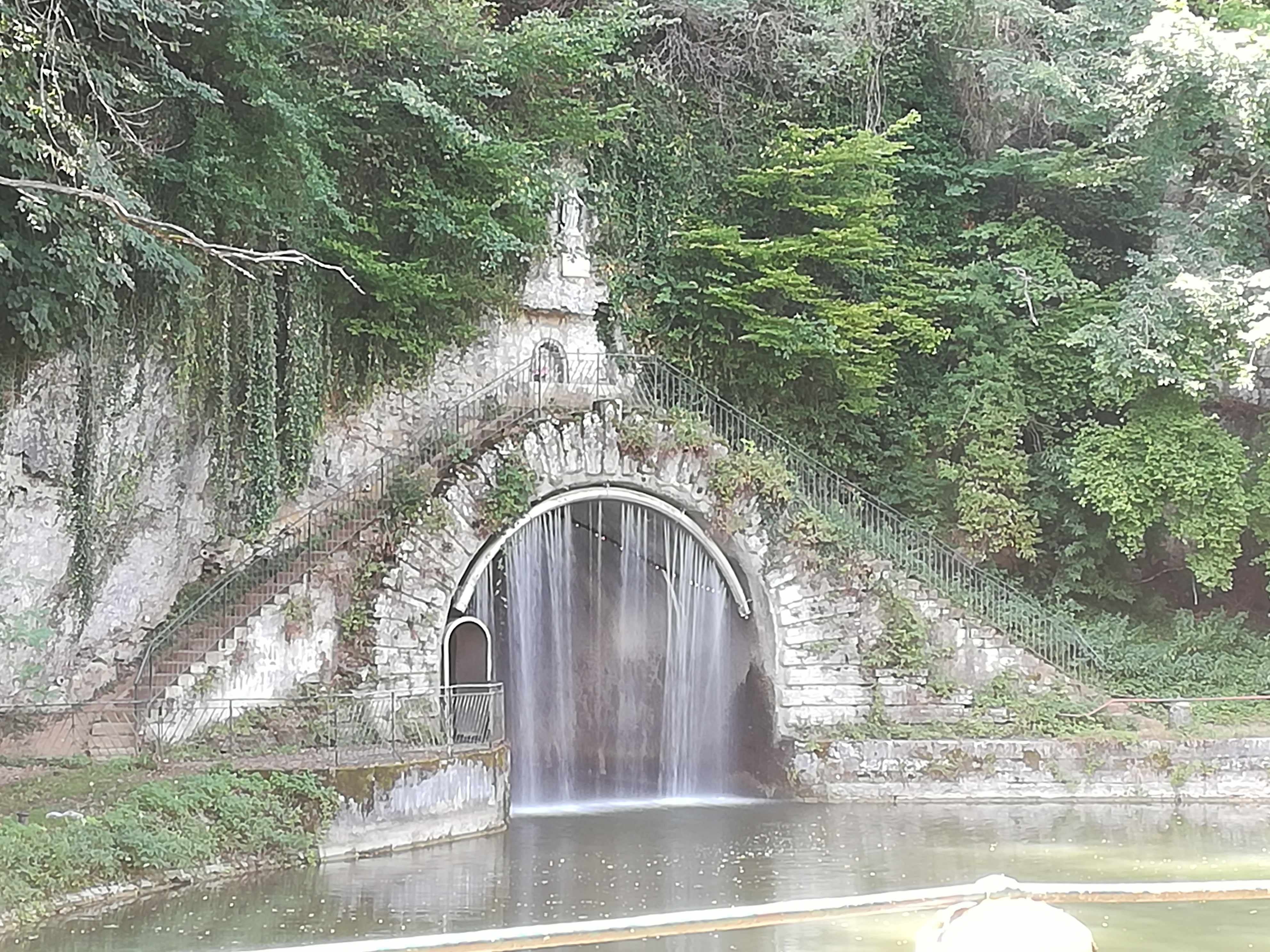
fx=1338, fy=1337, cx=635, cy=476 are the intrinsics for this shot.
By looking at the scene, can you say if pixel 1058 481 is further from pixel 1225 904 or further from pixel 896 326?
pixel 1225 904

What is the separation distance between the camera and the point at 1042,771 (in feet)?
53.1

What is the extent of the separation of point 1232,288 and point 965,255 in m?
4.90

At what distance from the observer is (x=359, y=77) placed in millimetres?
17516

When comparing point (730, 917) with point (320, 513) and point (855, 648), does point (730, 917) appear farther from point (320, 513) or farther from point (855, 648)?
point (320, 513)

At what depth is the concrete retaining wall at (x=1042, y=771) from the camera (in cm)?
1602

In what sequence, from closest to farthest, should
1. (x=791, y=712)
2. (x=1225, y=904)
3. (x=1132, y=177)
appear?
1. (x=1225, y=904)
2. (x=791, y=712)
3. (x=1132, y=177)

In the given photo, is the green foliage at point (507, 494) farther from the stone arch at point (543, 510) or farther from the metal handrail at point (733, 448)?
the metal handrail at point (733, 448)

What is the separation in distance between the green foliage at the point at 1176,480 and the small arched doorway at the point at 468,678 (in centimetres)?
874

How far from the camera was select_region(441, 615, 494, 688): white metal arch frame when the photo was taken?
52.5ft

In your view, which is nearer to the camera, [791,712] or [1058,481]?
[791,712]

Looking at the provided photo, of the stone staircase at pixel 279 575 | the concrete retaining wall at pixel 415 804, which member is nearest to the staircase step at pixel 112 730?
the stone staircase at pixel 279 575

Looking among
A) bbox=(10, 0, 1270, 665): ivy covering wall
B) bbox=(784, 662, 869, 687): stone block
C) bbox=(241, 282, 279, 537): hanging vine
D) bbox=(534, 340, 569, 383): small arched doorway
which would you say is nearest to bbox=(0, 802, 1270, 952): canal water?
bbox=(784, 662, 869, 687): stone block

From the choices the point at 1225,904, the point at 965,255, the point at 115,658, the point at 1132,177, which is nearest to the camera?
the point at 1225,904

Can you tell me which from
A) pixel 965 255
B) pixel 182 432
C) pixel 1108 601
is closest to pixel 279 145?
pixel 182 432
